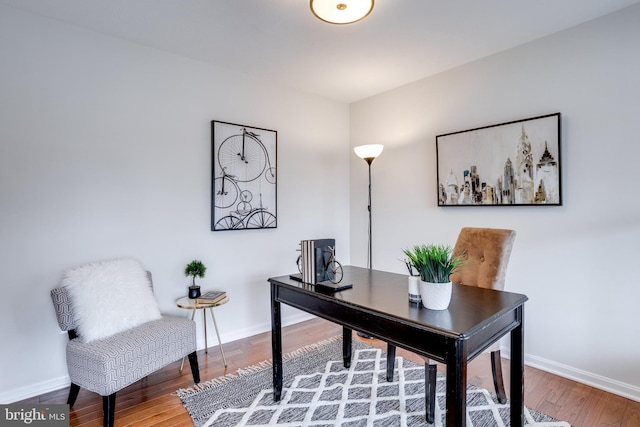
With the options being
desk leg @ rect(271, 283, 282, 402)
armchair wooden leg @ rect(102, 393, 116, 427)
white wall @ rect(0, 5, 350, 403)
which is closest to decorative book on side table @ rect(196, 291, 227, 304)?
white wall @ rect(0, 5, 350, 403)

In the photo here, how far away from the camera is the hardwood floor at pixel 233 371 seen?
188 centimetres

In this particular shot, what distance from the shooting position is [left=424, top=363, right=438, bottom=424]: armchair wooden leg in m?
1.80

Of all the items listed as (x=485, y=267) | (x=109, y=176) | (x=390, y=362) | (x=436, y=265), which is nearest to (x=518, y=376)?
(x=485, y=267)

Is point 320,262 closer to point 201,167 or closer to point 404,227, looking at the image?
point 201,167

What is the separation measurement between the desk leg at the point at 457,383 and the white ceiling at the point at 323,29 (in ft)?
6.46

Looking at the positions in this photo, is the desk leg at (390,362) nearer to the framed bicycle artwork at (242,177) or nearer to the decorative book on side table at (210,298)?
the decorative book on side table at (210,298)

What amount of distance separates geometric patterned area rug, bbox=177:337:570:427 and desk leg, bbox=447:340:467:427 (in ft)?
2.54

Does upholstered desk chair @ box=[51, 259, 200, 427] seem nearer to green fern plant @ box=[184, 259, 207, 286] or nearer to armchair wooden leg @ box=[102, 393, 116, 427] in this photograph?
armchair wooden leg @ box=[102, 393, 116, 427]

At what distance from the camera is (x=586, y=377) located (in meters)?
2.28

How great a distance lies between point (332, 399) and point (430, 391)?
0.60m

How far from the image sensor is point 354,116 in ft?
13.1

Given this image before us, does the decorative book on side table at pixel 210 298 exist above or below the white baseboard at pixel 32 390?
above

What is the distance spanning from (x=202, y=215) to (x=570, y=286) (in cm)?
289

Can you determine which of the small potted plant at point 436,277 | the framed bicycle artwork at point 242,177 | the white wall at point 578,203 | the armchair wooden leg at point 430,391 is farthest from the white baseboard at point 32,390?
the white wall at point 578,203
